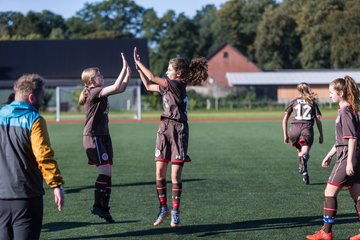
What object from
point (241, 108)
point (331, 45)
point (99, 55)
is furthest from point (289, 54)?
point (99, 55)

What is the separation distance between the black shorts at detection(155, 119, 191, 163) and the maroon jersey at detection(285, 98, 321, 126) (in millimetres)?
4721

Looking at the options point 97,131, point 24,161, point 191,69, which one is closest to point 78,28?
point 97,131

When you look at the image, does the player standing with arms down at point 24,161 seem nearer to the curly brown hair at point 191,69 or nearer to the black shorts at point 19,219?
the black shorts at point 19,219

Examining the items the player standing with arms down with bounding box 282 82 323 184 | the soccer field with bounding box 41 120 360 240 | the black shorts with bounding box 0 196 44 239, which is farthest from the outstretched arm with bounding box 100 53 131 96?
the player standing with arms down with bounding box 282 82 323 184

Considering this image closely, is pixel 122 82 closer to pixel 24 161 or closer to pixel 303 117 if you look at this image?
pixel 24 161

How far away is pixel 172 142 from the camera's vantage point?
823 centimetres

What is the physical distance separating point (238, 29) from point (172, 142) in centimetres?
9177

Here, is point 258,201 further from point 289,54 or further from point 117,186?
point 289,54

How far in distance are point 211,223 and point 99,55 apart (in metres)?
47.9

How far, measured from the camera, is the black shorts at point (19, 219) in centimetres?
512

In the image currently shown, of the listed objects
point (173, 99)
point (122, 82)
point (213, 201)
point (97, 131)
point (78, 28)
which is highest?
point (78, 28)

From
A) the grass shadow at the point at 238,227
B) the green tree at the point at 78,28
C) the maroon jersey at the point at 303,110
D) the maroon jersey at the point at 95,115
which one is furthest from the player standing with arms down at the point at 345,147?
the green tree at the point at 78,28

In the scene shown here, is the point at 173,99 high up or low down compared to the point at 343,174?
up

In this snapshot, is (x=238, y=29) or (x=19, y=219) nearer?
(x=19, y=219)
